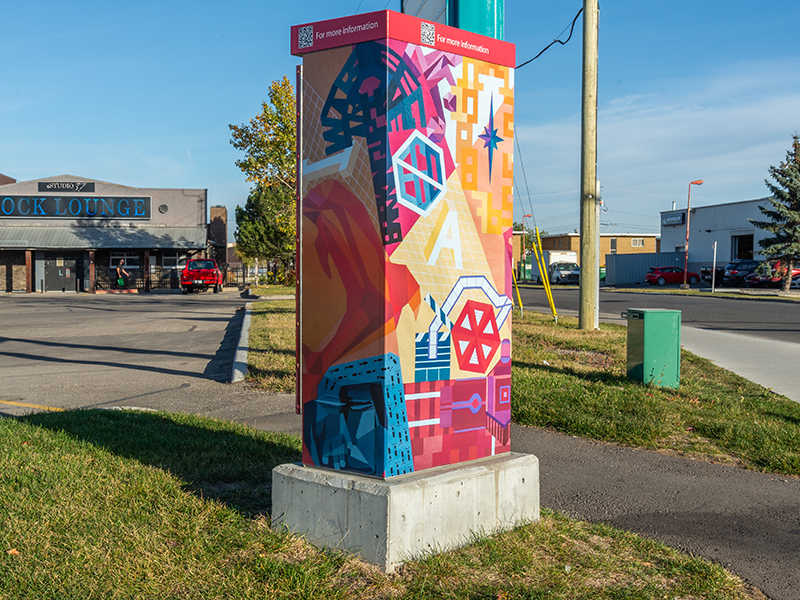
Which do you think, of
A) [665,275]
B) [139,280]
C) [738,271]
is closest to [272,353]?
[139,280]

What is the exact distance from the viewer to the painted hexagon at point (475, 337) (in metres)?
3.58

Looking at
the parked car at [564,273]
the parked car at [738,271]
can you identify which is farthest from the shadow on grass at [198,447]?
the parked car at [564,273]

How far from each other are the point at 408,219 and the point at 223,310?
21130mm

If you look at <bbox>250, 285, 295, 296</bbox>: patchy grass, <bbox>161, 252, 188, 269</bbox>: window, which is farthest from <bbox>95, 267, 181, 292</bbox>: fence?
<bbox>250, 285, 295, 296</bbox>: patchy grass

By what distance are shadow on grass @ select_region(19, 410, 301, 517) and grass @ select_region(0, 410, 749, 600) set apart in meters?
0.03

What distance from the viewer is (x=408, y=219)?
11.0ft

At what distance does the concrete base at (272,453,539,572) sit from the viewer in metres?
3.17

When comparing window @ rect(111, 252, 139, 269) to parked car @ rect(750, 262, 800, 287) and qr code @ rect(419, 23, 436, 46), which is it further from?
qr code @ rect(419, 23, 436, 46)

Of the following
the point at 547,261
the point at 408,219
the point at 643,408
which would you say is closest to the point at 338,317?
the point at 408,219

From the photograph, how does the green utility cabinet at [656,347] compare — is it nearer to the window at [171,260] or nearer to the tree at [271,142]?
the tree at [271,142]

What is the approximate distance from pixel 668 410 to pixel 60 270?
4447cm

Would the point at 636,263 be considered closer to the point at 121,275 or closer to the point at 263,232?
the point at 263,232

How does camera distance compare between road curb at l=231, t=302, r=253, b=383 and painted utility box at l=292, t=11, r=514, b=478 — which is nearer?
painted utility box at l=292, t=11, r=514, b=478

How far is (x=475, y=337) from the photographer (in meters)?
3.65
